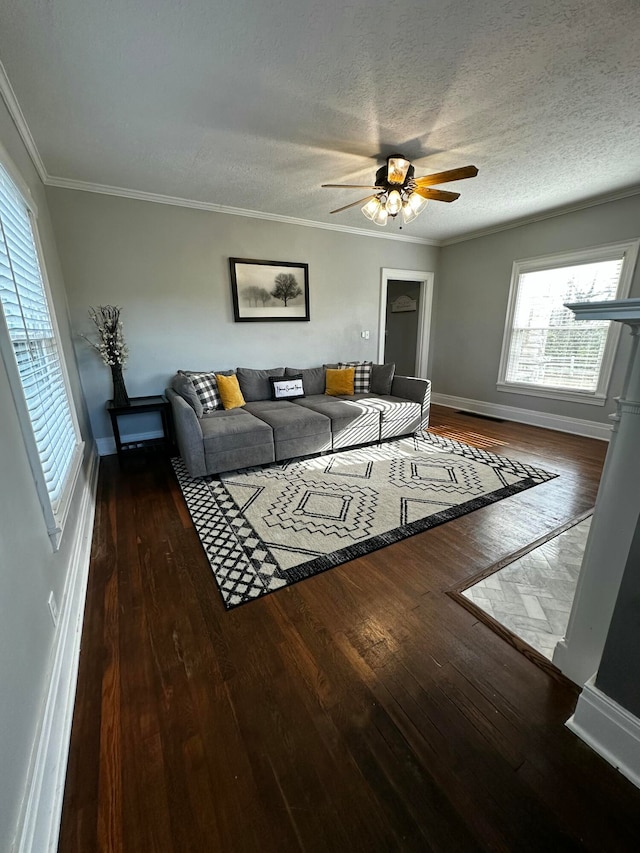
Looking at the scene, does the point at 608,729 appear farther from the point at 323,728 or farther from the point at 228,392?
the point at 228,392

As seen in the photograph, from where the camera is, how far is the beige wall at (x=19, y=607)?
0.78m

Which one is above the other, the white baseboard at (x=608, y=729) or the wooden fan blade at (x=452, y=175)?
the wooden fan blade at (x=452, y=175)

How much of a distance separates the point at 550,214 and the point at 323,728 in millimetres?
5479

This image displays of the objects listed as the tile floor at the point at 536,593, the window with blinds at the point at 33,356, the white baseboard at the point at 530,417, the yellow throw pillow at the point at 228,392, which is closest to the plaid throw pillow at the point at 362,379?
the yellow throw pillow at the point at 228,392

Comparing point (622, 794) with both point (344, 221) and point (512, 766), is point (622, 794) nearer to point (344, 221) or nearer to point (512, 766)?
point (512, 766)

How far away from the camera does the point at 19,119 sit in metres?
2.12

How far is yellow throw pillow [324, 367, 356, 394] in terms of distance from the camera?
441 cm

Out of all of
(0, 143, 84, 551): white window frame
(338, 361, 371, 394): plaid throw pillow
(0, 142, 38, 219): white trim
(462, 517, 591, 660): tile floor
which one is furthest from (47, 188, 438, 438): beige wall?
(462, 517, 591, 660): tile floor

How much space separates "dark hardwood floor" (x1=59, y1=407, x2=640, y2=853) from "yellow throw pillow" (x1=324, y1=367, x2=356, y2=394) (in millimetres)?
2805

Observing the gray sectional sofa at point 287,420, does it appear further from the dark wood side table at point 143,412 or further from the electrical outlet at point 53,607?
the electrical outlet at point 53,607

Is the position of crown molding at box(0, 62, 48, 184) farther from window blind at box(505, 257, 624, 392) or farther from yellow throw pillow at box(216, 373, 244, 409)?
window blind at box(505, 257, 624, 392)

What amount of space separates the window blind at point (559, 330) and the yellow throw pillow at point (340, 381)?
2396 mm

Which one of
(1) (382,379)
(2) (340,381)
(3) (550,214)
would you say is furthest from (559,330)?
(2) (340,381)

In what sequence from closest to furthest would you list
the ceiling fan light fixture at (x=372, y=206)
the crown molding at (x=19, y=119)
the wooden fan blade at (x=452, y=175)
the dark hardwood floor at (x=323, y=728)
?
the dark hardwood floor at (x=323, y=728), the crown molding at (x=19, y=119), the wooden fan blade at (x=452, y=175), the ceiling fan light fixture at (x=372, y=206)
